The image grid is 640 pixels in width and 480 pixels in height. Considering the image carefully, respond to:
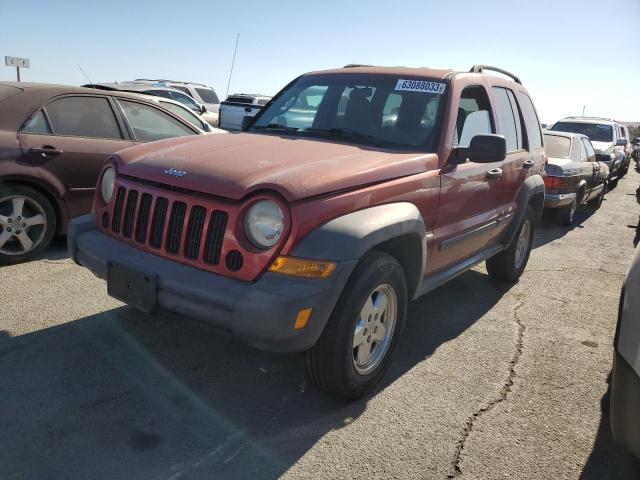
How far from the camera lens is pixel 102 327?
12.0 feet

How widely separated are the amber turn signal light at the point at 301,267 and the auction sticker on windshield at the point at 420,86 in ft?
6.01

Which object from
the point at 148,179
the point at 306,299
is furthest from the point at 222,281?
the point at 148,179

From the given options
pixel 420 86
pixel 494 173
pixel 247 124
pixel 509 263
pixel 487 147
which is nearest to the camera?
pixel 487 147

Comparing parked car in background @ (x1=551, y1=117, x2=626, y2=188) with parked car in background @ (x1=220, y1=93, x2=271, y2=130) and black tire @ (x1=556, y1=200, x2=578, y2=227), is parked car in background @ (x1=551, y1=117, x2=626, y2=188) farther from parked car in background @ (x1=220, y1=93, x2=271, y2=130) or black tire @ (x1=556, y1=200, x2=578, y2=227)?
parked car in background @ (x1=220, y1=93, x2=271, y2=130)

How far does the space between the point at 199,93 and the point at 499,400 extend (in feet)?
56.4

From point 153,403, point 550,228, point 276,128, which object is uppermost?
point 276,128

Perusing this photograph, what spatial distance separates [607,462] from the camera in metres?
2.65

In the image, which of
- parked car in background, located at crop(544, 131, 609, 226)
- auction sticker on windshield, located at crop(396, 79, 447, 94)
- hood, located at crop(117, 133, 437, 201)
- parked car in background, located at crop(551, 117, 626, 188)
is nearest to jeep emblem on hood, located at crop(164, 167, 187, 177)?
hood, located at crop(117, 133, 437, 201)

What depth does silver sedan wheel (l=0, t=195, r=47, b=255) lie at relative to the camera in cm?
458

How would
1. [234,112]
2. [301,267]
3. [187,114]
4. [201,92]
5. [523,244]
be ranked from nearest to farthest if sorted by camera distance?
1. [301,267]
2. [523,244]
3. [187,114]
4. [234,112]
5. [201,92]

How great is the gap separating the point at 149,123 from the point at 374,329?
13.0 ft

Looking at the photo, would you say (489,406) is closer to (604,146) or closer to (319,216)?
(319,216)

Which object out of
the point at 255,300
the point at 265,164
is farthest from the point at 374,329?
the point at 265,164

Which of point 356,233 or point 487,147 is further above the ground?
point 487,147
